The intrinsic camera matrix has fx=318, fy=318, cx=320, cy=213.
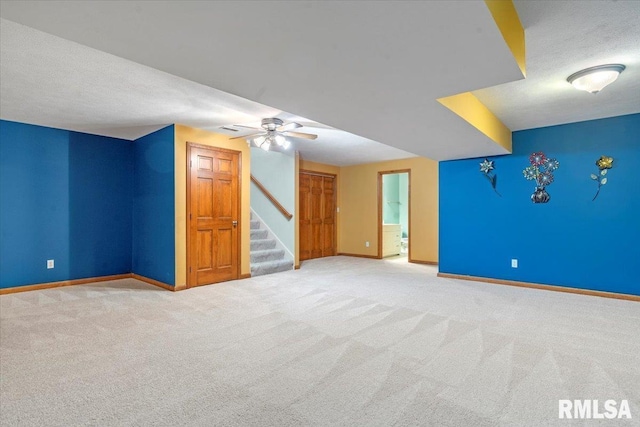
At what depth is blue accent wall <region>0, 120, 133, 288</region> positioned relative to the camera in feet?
14.4

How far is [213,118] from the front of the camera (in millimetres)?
4102

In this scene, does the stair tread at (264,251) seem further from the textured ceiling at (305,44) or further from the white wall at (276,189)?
the textured ceiling at (305,44)

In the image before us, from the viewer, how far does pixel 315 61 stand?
196 cm

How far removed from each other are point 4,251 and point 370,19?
5.49 metres

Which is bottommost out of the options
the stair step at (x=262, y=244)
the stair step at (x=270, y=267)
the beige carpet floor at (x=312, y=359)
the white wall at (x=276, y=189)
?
the beige carpet floor at (x=312, y=359)

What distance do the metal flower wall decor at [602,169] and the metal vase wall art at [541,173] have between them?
0.43 metres

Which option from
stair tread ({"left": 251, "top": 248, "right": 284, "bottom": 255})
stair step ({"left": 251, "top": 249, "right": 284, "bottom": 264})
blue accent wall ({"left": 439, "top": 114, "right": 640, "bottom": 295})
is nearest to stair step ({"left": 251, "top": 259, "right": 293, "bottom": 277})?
stair step ({"left": 251, "top": 249, "right": 284, "bottom": 264})

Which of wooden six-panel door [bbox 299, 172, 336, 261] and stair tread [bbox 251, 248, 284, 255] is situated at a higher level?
wooden six-panel door [bbox 299, 172, 336, 261]

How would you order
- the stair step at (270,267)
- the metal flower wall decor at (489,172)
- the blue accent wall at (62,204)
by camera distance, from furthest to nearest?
the stair step at (270,267), the metal flower wall decor at (489,172), the blue accent wall at (62,204)

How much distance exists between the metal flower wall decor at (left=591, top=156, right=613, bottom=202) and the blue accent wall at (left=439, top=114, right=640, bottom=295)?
0.15 ft

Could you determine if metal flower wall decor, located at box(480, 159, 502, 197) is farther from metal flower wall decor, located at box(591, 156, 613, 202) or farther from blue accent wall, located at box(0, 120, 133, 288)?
blue accent wall, located at box(0, 120, 133, 288)

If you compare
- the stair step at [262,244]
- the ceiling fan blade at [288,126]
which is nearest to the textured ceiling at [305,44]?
the ceiling fan blade at [288,126]

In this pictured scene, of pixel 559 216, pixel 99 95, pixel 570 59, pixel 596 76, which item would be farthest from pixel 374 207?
pixel 99 95

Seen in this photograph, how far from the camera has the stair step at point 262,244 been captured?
6094mm
